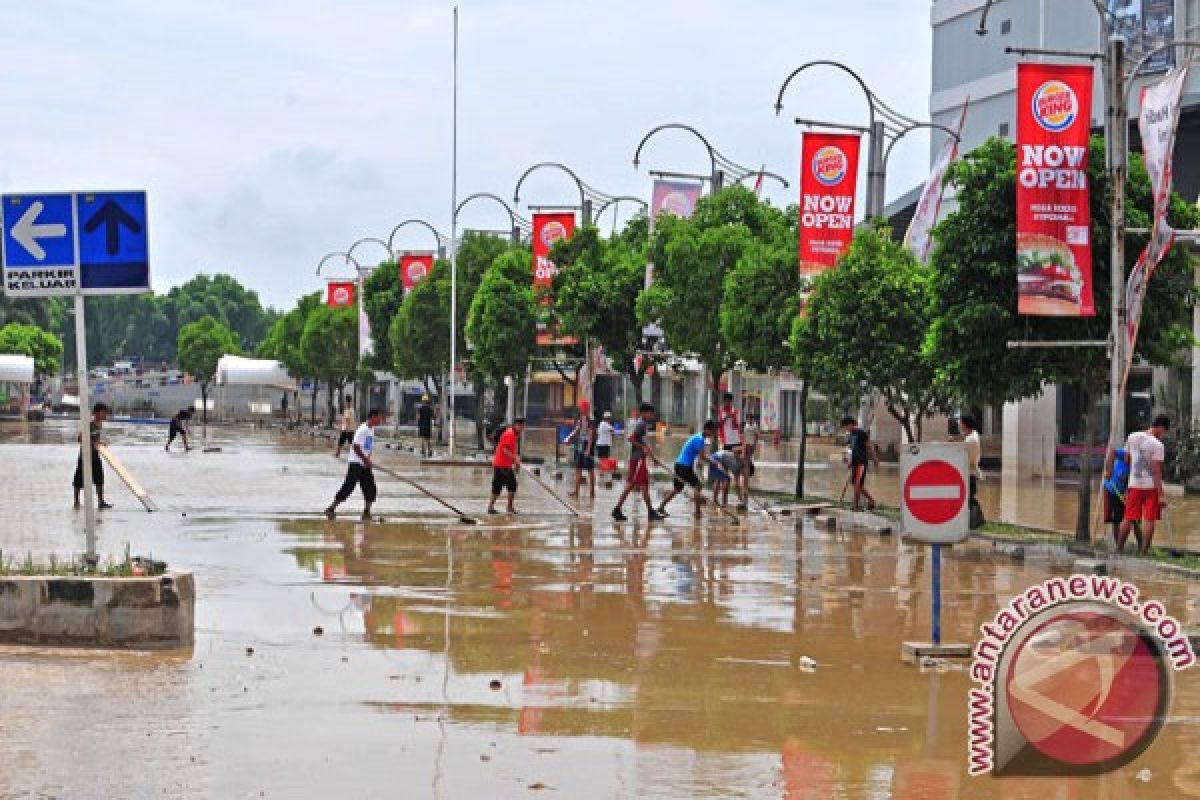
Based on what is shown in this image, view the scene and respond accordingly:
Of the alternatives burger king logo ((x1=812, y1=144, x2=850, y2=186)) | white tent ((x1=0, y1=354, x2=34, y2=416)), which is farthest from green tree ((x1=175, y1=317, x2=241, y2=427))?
burger king logo ((x1=812, y1=144, x2=850, y2=186))

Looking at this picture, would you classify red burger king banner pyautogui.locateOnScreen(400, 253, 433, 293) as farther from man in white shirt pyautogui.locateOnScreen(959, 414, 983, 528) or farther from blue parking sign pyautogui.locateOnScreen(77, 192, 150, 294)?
blue parking sign pyautogui.locateOnScreen(77, 192, 150, 294)

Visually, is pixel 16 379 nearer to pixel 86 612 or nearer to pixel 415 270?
pixel 415 270

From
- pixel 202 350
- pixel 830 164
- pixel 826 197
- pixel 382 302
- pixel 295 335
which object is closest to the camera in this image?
pixel 830 164

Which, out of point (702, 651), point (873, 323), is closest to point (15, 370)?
point (873, 323)

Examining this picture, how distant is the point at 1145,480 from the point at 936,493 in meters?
8.58

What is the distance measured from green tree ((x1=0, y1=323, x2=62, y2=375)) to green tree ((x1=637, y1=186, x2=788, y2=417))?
9464 centimetres

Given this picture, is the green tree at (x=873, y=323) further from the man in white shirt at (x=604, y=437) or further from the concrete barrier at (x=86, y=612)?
the concrete barrier at (x=86, y=612)

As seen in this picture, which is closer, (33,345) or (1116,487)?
(1116,487)

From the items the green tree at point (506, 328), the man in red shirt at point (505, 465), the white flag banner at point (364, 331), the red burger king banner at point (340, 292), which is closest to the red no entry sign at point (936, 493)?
the man in red shirt at point (505, 465)

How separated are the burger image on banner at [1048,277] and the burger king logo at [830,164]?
9.06m

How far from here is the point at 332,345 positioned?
326ft

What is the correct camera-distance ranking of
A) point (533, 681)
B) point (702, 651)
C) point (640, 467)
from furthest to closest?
point (640, 467) < point (702, 651) < point (533, 681)

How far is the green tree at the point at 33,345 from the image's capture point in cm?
12800

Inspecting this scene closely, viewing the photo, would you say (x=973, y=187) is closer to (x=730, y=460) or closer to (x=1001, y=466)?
(x=730, y=460)
